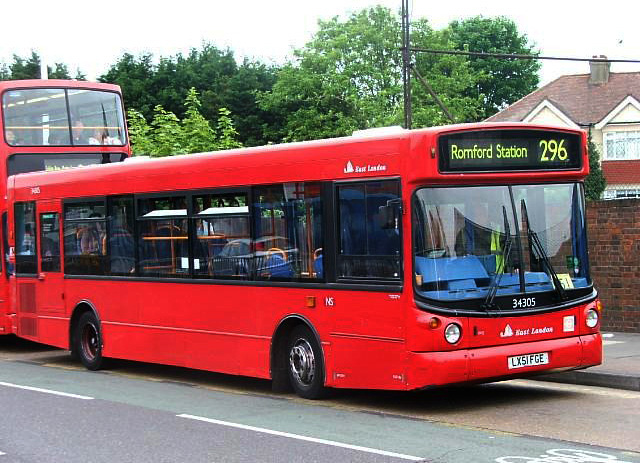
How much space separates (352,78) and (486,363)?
2090 inches

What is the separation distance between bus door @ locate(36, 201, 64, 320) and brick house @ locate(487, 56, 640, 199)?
4664cm

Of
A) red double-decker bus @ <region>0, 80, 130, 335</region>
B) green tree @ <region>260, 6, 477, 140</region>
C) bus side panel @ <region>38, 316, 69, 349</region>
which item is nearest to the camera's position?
bus side panel @ <region>38, 316, 69, 349</region>

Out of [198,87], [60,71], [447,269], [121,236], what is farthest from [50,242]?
[60,71]

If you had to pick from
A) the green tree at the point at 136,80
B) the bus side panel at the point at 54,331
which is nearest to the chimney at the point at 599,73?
the green tree at the point at 136,80

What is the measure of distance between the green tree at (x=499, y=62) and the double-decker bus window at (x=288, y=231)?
219ft

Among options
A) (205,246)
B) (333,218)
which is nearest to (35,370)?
(205,246)

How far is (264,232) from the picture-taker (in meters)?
12.5

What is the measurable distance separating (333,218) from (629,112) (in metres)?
52.1

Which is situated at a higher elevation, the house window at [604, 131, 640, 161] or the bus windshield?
the house window at [604, 131, 640, 161]

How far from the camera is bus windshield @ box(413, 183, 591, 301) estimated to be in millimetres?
10508

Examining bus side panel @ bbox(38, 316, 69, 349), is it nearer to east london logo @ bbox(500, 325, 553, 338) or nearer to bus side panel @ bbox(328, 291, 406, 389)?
bus side panel @ bbox(328, 291, 406, 389)

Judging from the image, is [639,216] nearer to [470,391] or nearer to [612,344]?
[612,344]

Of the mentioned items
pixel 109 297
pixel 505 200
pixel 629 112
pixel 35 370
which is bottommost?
pixel 35 370

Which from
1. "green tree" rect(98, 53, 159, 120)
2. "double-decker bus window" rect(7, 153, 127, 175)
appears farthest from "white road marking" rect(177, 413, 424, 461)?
"green tree" rect(98, 53, 159, 120)
